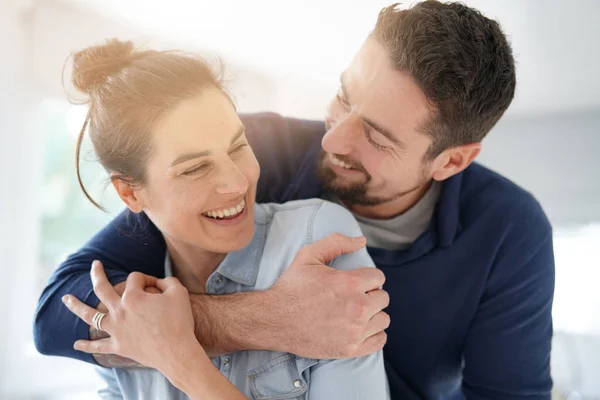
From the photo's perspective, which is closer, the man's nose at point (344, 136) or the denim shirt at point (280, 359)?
the denim shirt at point (280, 359)

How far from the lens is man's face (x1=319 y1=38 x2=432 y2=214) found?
0.64 m

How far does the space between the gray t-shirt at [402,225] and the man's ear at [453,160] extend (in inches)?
1.7

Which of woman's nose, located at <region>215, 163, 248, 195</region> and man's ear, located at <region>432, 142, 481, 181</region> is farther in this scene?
man's ear, located at <region>432, 142, 481, 181</region>

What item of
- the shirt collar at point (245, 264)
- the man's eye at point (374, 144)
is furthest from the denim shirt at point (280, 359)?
the man's eye at point (374, 144)

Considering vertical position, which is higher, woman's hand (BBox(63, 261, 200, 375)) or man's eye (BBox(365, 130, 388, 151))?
man's eye (BBox(365, 130, 388, 151))

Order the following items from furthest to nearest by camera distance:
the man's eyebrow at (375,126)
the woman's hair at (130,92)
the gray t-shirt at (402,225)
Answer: the gray t-shirt at (402,225), the man's eyebrow at (375,126), the woman's hair at (130,92)

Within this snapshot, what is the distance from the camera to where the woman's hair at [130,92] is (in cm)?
54

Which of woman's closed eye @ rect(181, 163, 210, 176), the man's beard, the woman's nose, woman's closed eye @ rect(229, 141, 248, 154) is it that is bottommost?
the man's beard

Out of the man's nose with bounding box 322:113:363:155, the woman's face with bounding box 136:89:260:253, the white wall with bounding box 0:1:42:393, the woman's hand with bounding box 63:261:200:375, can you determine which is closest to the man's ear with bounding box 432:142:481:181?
the man's nose with bounding box 322:113:363:155

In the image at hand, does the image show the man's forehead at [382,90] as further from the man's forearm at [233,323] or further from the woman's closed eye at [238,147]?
the man's forearm at [233,323]

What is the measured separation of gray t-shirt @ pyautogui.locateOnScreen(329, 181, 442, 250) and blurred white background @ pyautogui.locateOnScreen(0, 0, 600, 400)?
11 cm

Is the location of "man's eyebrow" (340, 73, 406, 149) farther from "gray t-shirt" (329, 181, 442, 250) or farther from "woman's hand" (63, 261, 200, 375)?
"woman's hand" (63, 261, 200, 375)

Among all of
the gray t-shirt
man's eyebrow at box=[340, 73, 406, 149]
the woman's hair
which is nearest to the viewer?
the woman's hair

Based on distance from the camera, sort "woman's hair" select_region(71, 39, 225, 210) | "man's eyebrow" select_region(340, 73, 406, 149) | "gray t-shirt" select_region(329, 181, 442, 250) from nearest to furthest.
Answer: "woman's hair" select_region(71, 39, 225, 210)
"man's eyebrow" select_region(340, 73, 406, 149)
"gray t-shirt" select_region(329, 181, 442, 250)
